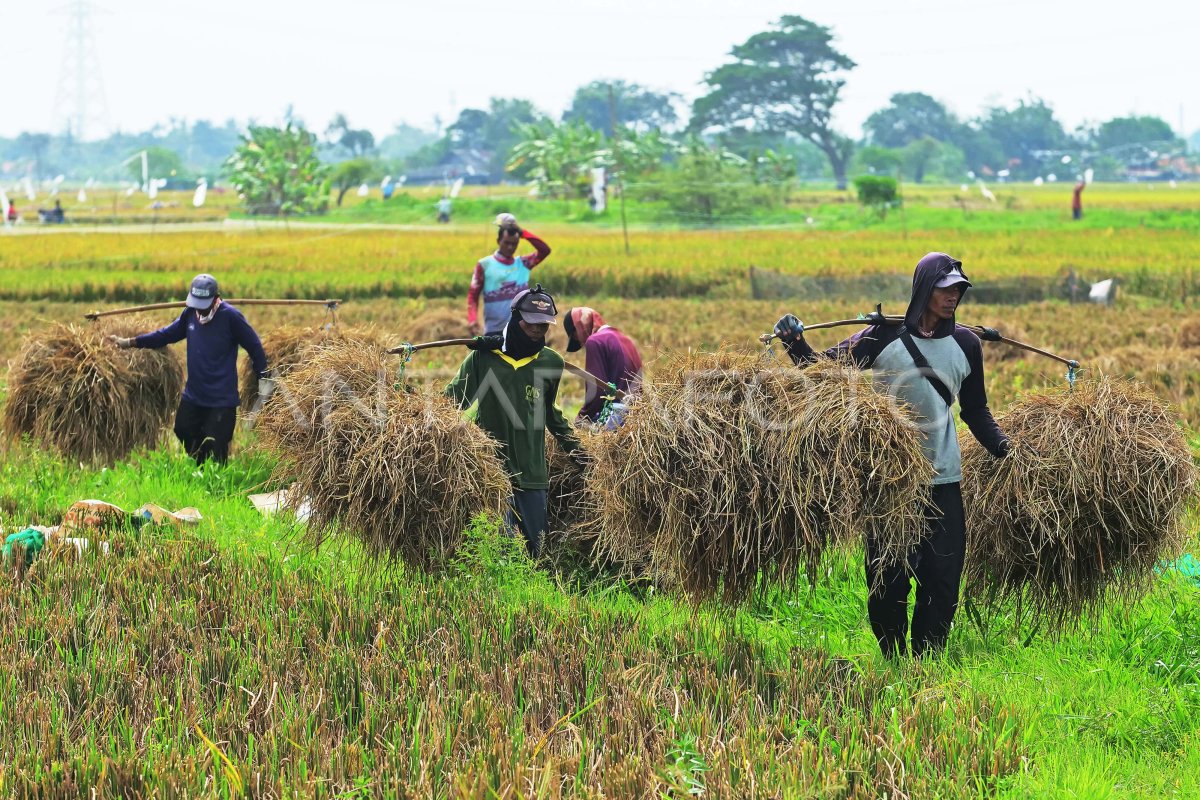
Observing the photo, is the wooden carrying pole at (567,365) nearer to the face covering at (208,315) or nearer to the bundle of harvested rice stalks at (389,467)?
the bundle of harvested rice stalks at (389,467)

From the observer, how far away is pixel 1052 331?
1578cm

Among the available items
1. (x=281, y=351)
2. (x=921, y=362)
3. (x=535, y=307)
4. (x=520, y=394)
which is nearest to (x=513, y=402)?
(x=520, y=394)

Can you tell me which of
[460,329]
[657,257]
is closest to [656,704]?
[460,329]

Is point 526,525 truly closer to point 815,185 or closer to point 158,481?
point 158,481

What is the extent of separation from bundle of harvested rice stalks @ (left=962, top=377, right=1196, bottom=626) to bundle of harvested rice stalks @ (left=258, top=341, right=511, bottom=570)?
6.84 feet

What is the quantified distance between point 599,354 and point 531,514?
94 cm

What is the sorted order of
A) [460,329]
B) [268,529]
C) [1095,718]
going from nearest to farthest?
[1095,718]
[268,529]
[460,329]

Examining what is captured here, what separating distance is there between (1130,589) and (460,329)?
9.86 m

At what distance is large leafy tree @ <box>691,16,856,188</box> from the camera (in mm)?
86688

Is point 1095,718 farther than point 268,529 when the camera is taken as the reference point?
No

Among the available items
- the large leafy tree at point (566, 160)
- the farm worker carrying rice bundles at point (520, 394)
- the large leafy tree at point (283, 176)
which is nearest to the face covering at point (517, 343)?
the farm worker carrying rice bundles at point (520, 394)

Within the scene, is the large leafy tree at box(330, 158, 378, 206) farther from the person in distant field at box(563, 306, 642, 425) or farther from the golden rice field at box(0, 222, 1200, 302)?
the person in distant field at box(563, 306, 642, 425)

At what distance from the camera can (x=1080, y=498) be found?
5426mm

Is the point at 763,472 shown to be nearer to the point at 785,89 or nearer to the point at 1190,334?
the point at 1190,334
